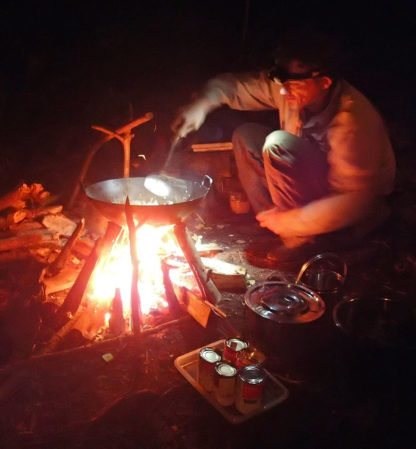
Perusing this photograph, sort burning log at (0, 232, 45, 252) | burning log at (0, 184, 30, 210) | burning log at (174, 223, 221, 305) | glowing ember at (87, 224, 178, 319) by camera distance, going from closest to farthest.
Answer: burning log at (174, 223, 221, 305), glowing ember at (87, 224, 178, 319), burning log at (0, 232, 45, 252), burning log at (0, 184, 30, 210)

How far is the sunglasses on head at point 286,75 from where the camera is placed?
4000mm

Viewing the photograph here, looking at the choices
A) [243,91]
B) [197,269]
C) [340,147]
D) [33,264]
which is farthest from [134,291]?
[243,91]

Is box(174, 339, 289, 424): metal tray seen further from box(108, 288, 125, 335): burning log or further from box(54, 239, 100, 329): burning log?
box(54, 239, 100, 329): burning log

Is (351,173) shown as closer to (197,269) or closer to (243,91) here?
(243,91)

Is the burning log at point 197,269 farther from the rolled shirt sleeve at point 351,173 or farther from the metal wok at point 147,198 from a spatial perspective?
the rolled shirt sleeve at point 351,173

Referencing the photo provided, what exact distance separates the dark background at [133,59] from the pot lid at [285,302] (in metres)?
3.47

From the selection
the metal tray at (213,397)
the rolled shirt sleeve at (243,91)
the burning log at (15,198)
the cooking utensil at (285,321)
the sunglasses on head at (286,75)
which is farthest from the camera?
the rolled shirt sleeve at (243,91)

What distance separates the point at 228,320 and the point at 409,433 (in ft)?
5.30

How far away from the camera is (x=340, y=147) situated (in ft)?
13.9

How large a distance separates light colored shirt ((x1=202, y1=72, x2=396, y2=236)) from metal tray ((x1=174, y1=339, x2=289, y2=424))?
2143 millimetres

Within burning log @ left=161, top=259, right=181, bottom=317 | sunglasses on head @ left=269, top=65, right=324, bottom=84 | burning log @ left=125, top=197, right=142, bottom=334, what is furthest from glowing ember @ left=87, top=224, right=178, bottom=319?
sunglasses on head @ left=269, top=65, right=324, bottom=84

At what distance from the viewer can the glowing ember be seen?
375 centimetres

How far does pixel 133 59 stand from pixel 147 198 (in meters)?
4.64

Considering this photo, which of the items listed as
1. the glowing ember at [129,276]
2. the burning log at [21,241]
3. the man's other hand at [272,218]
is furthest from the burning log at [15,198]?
the man's other hand at [272,218]
